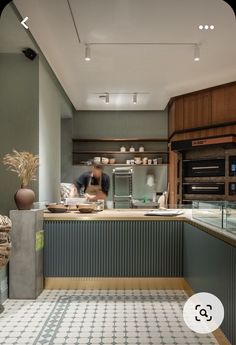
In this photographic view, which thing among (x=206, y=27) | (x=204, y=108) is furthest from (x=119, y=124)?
(x=206, y=27)

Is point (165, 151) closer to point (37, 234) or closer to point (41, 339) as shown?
point (37, 234)

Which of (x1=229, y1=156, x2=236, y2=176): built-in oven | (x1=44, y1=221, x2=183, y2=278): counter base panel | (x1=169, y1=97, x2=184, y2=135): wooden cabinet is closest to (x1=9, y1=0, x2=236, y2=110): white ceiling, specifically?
(x1=169, y1=97, x2=184, y2=135): wooden cabinet

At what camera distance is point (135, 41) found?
401 centimetres

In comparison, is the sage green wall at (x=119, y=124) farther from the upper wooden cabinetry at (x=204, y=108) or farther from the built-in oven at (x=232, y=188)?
the built-in oven at (x=232, y=188)

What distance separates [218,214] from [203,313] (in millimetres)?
817

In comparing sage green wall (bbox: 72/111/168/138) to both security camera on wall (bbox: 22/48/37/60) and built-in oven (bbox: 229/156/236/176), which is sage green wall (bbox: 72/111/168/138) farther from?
security camera on wall (bbox: 22/48/37/60)

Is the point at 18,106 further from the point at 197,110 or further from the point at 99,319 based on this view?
the point at 197,110

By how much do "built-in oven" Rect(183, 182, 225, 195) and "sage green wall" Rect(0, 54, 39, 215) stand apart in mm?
3279

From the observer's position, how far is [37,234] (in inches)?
131

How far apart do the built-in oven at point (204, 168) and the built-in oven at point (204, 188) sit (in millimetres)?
161

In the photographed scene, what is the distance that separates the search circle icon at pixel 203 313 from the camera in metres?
2.37

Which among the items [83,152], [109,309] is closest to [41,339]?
[109,309]

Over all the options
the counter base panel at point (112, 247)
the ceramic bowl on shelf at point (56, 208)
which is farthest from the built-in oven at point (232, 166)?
the ceramic bowl on shelf at point (56, 208)

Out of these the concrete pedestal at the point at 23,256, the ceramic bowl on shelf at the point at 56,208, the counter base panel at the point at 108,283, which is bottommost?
the counter base panel at the point at 108,283
